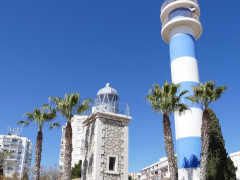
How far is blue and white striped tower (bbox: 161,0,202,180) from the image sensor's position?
19.9m

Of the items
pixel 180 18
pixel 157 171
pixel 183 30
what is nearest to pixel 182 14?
pixel 180 18

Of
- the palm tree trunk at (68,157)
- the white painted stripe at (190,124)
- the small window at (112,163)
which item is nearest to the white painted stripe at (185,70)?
the white painted stripe at (190,124)

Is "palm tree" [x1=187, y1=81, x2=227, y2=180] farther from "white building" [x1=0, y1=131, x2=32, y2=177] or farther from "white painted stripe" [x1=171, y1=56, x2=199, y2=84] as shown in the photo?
"white building" [x1=0, y1=131, x2=32, y2=177]

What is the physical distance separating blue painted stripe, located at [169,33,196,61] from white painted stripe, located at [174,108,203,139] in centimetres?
544

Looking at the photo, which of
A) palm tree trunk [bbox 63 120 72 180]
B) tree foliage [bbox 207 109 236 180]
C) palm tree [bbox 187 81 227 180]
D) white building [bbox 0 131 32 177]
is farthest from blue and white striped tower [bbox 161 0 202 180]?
white building [bbox 0 131 32 177]

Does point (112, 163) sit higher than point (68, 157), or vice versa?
point (68, 157)

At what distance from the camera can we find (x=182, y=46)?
23234 mm

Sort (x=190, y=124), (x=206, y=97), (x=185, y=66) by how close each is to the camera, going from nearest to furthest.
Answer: (x=206, y=97) → (x=190, y=124) → (x=185, y=66)

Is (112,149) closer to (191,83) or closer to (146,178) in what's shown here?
(191,83)

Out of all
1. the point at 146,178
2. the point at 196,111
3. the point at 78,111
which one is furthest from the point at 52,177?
the point at 146,178

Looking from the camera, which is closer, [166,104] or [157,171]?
[166,104]

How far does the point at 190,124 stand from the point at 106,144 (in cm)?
731

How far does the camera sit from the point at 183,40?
2341 cm

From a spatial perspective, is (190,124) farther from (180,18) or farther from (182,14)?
(182,14)
